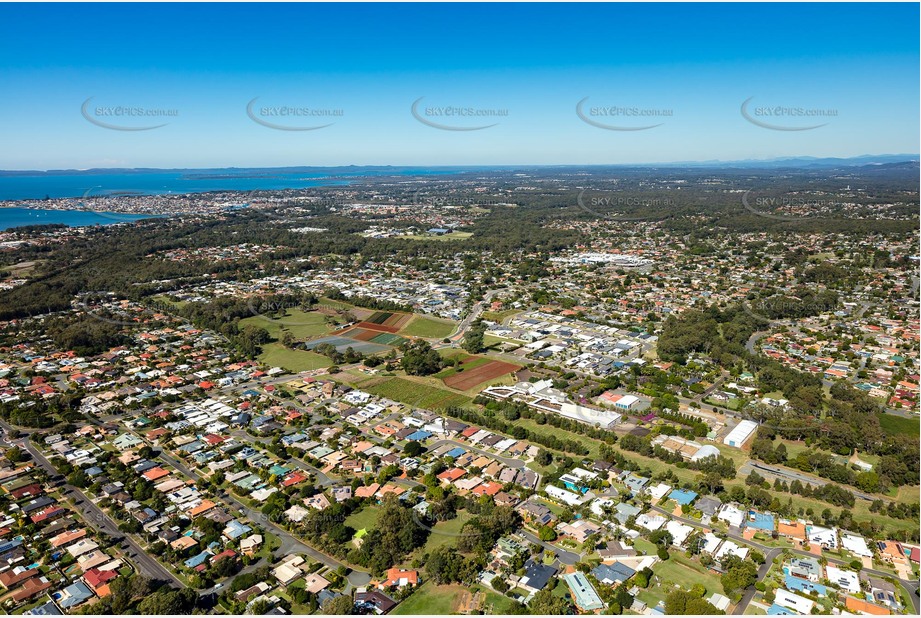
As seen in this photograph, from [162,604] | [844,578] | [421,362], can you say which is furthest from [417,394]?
[844,578]

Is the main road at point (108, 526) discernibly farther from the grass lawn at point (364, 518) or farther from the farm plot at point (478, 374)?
the farm plot at point (478, 374)

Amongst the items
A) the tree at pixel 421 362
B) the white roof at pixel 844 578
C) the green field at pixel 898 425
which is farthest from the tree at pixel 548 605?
the tree at pixel 421 362

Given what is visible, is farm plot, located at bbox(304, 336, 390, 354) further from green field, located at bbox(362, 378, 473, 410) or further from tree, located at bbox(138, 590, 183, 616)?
tree, located at bbox(138, 590, 183, 616)

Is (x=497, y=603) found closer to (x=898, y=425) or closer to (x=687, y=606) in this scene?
(x=687, y=606)

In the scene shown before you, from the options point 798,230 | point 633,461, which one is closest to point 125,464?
point 633,461

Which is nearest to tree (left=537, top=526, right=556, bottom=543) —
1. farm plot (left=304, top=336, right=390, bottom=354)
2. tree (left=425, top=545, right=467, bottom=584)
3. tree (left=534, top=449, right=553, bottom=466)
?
tree (left=425, top=545, right=467, bottom=584)

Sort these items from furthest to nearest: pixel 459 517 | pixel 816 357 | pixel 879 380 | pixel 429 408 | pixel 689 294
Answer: pixel 689 294 < pixel 816 357 < pixel 879 380 < pixel 429 408 < pixel 459 517

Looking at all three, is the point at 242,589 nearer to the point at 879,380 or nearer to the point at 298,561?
the point at 298,561

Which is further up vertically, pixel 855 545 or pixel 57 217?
pixel 57 217
